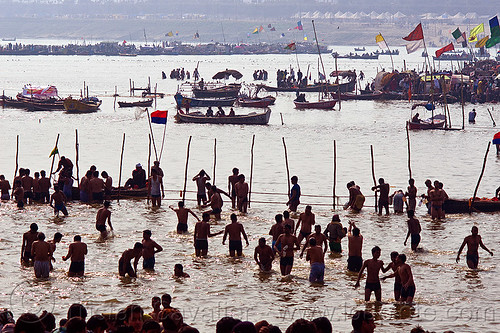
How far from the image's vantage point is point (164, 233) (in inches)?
754

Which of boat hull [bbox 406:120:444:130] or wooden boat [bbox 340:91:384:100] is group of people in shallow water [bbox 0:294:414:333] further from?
wooden boat [bbox 340:91:384:100]

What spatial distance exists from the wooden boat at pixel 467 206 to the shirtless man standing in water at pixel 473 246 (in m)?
5.82

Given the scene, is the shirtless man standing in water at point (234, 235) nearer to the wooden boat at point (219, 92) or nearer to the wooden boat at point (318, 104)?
the wooden boat at point (318, 104)

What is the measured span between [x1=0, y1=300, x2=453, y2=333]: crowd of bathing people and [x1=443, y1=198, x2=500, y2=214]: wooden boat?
12681 mm

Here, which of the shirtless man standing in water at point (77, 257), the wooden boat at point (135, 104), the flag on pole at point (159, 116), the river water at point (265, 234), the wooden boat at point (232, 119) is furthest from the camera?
the wooden boat at point (135, 104)

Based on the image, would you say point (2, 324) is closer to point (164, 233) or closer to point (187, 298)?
point (187, 298)

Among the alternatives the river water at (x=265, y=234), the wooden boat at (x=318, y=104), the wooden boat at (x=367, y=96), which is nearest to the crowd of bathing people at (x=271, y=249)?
the river water at (x=265, y=234)

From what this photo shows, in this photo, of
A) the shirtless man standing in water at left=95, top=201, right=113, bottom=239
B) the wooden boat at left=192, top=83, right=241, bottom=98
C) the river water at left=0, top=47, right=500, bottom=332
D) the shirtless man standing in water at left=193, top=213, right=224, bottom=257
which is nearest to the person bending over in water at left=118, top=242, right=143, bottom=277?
the river water at left=0, top=47, right=500, bottom=332

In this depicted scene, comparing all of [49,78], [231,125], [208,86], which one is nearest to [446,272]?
[231,125]

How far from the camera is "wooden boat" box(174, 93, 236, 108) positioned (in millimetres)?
53525

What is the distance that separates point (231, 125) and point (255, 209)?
25.9 m

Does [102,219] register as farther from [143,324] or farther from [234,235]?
[143,324]

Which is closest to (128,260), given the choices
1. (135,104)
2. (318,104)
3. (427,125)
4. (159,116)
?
(159,116)

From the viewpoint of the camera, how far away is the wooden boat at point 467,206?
2167cm
